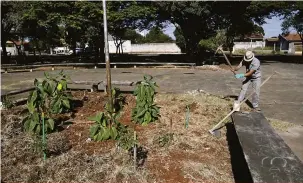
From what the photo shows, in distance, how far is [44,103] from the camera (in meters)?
6.66

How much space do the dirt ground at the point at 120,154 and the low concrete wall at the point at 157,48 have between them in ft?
152

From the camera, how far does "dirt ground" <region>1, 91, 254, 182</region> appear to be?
14.8 feet

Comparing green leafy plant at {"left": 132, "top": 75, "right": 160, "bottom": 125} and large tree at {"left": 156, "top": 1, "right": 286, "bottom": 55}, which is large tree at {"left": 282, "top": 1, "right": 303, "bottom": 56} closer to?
large tree at {"left": 156, "top": 1, "right": 286, "bottom": 55}

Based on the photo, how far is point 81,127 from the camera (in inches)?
272

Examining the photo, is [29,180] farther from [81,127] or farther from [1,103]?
[1,103]

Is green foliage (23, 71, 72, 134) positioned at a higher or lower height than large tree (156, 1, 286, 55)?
lower

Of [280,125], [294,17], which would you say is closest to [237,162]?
[280,125]

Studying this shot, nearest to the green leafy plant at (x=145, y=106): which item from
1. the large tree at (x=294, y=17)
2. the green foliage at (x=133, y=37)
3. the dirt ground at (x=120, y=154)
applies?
the dirt ground at (x=120, y=154)

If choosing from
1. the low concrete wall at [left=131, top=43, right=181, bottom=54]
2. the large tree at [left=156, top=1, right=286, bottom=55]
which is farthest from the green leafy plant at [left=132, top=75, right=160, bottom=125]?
the low concrete wall at [left=131, top=43, right=181, bottom=54]

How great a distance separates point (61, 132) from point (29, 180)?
7.49ft

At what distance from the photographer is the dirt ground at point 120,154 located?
4.52 meters

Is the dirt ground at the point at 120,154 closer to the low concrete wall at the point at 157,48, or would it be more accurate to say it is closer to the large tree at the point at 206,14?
the large tree at the point at 206,14

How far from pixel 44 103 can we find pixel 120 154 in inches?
100

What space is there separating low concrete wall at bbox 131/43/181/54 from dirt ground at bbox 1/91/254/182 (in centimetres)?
4628
